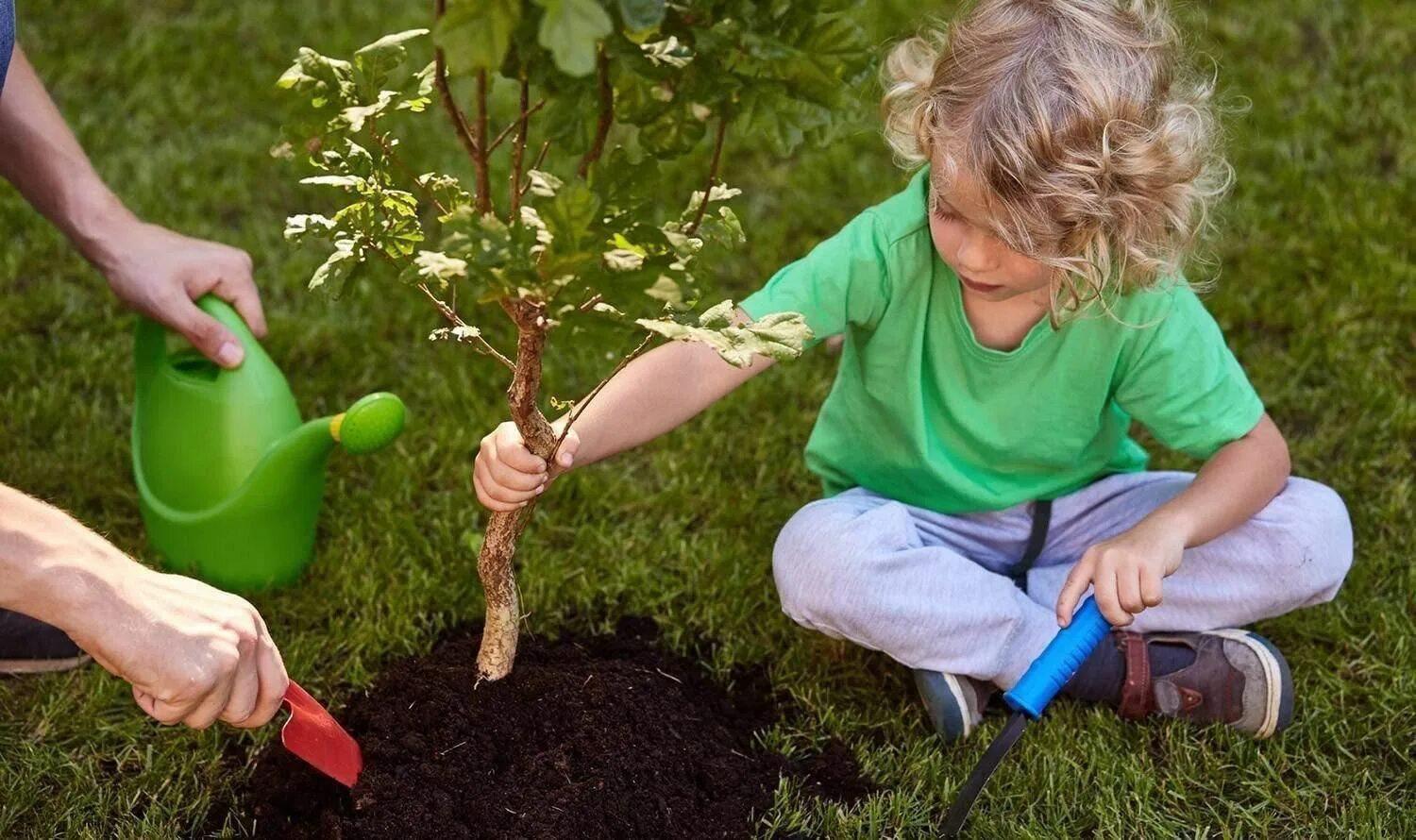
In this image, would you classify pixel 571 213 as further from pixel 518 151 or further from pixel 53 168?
pixel 53 168

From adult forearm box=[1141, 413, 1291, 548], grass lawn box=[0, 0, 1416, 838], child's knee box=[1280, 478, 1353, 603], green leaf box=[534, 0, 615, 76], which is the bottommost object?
grass lawn box=[0, 0, 1416, 838]

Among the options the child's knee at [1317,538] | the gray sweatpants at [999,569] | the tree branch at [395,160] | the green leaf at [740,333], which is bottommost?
the gray sweatpants at [999,569]

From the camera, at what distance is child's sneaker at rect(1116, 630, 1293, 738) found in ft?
6.60

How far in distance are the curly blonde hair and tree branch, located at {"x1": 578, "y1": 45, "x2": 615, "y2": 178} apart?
529 millimetres

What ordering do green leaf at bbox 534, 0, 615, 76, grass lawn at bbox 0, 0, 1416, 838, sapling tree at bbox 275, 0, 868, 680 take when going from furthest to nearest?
grass lawn at bbox 0, 0, 1416, 838 → sapling tree at bbox 275, 0, 868, 680 → green leaf at bbox 534, 0, 615, 76

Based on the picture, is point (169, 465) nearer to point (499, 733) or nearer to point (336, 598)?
point (336, 598)

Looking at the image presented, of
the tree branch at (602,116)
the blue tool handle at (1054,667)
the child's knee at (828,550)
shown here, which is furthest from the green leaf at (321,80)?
the blue tool handle at (1054,667)

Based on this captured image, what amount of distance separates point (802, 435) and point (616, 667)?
776mm

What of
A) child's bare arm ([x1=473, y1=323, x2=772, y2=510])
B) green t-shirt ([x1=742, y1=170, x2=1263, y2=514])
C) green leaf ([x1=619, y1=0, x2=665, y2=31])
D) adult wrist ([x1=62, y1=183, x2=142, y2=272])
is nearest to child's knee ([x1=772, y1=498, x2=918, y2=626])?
green t-shirt ([x1=742, y1=170, x2=1263, y2=514])

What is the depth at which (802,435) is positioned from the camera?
257cm

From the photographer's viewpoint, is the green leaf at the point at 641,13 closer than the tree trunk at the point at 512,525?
Yes

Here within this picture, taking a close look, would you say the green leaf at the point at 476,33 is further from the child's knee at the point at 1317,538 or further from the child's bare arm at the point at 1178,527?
the child's knee at the point at 1317,538

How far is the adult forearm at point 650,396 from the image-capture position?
1806 mm

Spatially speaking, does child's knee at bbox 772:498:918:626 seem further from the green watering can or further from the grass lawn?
the green watering can
